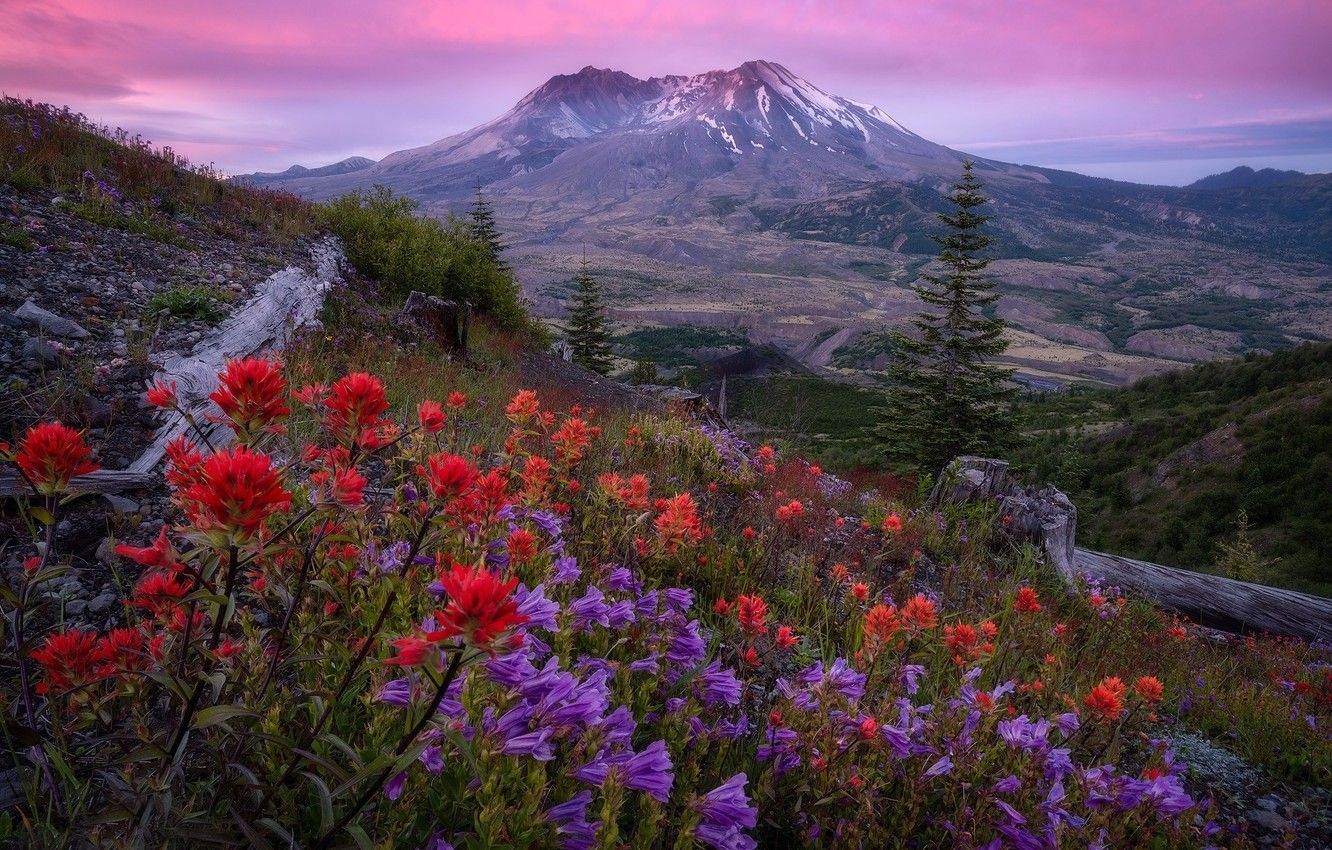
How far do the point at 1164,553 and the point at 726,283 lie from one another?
16866 cm

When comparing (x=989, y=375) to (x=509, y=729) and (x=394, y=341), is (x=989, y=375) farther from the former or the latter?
(x=509, y=729)

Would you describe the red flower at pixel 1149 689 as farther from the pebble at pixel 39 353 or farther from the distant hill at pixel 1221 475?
the distant hill at pixel 1221 475

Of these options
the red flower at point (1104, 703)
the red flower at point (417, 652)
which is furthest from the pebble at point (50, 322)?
the red flower at point (1104, 703)

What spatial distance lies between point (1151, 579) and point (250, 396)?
941 cm

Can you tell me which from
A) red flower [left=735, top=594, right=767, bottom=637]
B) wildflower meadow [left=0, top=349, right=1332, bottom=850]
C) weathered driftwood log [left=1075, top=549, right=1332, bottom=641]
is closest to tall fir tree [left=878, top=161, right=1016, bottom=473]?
weathered driftwood log [left=1075, top=549, right=1332, bottom=641]

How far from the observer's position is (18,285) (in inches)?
219

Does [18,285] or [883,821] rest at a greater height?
[18,285]

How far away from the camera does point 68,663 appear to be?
1258 millimetres

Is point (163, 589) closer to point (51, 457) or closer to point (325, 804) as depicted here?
point (51, 457)

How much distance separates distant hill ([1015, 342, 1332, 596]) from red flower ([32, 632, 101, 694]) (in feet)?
70.2

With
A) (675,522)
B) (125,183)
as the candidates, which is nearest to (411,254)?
(125,183)

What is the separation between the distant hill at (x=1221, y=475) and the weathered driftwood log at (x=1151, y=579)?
10974 millimetres

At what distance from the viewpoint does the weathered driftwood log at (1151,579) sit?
6.97 metres

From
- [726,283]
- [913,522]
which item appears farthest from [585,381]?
[726,283]
